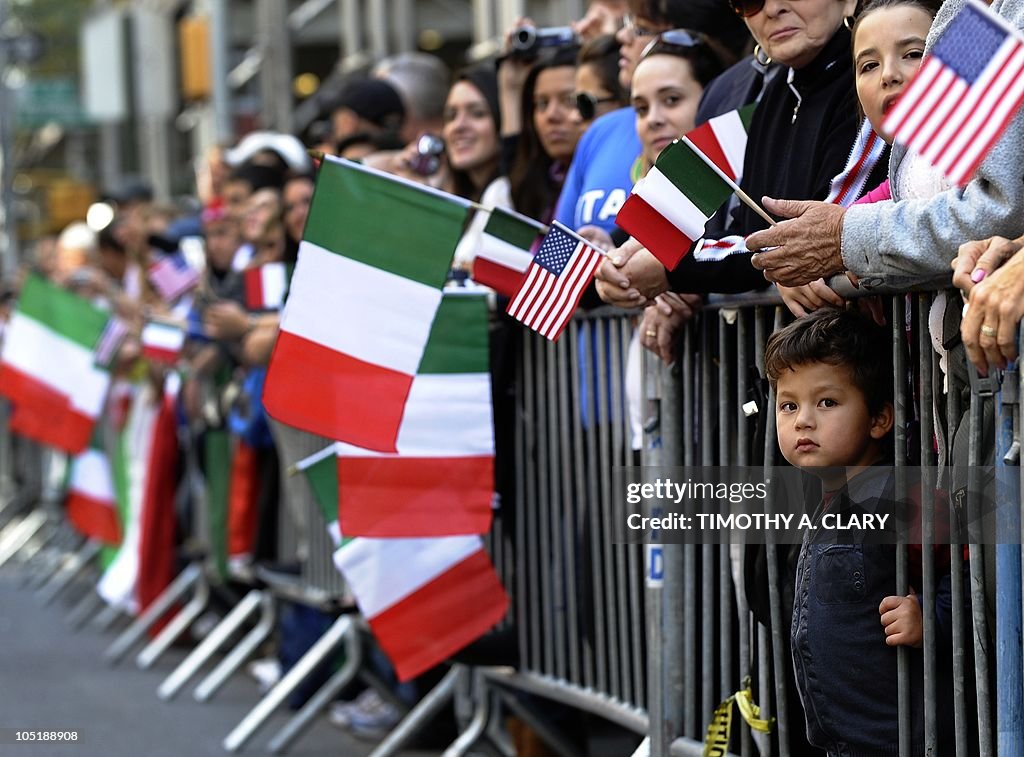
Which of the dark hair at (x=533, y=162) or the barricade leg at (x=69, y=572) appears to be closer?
the dark hair at (x=533, y=162)

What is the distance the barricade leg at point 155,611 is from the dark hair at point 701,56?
19.5ft

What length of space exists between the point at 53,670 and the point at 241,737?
9.62ft

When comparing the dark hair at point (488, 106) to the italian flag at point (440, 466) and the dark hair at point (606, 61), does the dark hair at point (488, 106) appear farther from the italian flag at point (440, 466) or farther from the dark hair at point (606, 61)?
the italian flag at point (440, 466)

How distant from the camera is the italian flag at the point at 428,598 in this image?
6.43m

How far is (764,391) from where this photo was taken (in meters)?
4.60

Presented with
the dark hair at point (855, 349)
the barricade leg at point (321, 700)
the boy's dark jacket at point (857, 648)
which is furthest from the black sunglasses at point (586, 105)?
the boy's dark jacket at point (857, 648)

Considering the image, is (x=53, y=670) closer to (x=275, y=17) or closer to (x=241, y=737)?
(x=241, y=737)

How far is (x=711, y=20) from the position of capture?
5.95 meters

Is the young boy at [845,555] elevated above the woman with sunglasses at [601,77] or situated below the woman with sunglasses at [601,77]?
below

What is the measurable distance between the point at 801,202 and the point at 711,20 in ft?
6.50

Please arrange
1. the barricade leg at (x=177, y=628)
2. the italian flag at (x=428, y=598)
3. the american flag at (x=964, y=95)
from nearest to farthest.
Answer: the american flag at (x=964, y=95)
the italian flag at (x=428, y=598)
the barricade leg at (x=177, y=628)

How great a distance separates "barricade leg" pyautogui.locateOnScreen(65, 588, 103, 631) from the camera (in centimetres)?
1255

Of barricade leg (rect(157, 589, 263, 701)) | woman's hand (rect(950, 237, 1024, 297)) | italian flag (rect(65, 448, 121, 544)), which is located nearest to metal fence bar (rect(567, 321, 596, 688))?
woman's hand (rect(950, 237, 1024, 297))

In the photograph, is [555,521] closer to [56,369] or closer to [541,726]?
[541,726]
